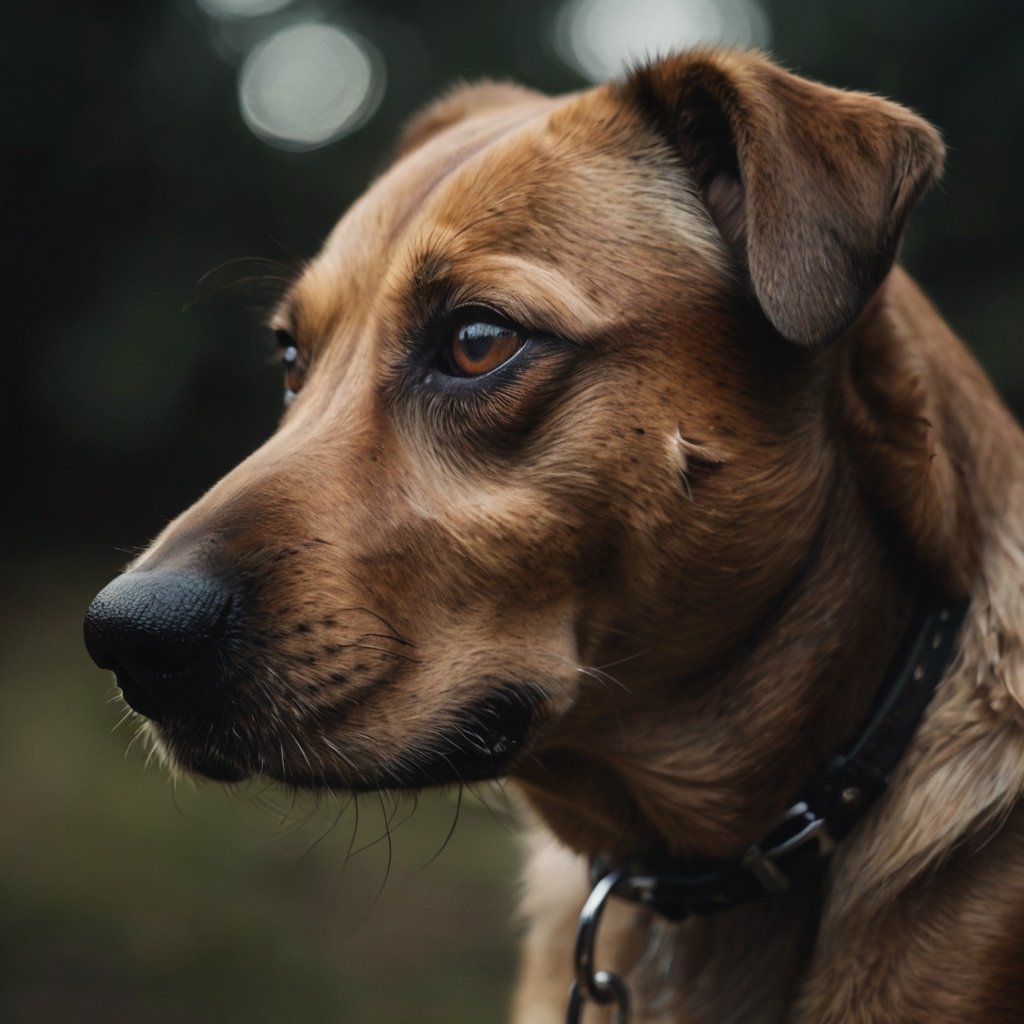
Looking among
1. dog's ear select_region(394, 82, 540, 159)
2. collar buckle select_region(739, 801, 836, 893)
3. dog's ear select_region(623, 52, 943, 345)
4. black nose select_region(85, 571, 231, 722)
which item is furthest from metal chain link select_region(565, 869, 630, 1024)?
dog's ear select_region(394, 82, 540, 159)

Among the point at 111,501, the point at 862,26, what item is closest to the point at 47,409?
the point at 111,501

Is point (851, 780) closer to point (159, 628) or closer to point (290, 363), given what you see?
point (159, 628)

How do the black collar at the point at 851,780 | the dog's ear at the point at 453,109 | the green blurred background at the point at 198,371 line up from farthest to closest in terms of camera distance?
the green blurred background at the point at 198,371 → the dog's ear at the point at 453,109 → the black collar at the point at 851,780

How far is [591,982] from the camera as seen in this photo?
8.48 ft

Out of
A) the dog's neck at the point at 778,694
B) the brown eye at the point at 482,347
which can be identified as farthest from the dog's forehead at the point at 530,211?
the dog's neck at the point at 778,694

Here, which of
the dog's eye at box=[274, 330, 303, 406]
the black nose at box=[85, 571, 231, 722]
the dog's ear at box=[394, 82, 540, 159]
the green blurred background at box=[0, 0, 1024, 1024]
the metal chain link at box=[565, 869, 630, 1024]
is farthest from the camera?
the green blurred background at box=[0, 0, 1024, 1024]

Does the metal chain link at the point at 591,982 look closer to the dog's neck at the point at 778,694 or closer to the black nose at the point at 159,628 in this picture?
the dog's neck at the point at 778,694

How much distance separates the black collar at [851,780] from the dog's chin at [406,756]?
0.53 m

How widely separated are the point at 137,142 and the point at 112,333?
1517 millimetres

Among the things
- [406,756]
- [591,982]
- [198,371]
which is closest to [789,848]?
[591,982]

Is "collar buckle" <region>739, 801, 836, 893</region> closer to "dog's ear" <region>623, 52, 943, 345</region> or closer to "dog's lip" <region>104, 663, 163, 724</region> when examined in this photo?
"dog's ear" <region>623, 52, 943, 345</region>

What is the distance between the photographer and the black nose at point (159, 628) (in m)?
2.11

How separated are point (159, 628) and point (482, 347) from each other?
0.85m

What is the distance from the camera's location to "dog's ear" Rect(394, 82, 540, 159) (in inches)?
144
